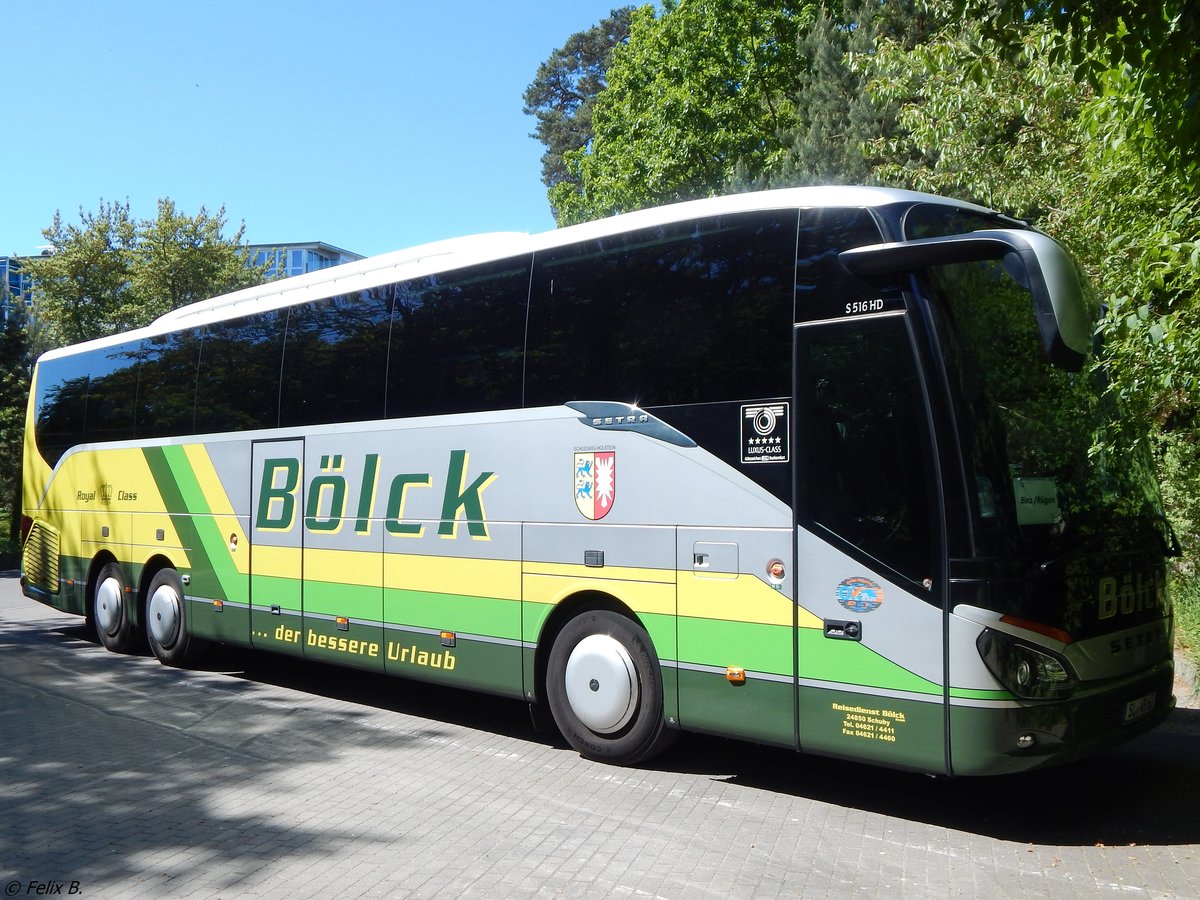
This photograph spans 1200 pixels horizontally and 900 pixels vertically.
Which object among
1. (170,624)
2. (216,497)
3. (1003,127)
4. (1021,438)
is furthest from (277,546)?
(1003,127)

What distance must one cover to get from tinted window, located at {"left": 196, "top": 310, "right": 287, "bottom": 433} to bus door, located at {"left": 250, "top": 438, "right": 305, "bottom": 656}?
1.38 ft

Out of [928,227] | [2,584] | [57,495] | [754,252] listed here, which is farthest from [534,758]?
[2,584]

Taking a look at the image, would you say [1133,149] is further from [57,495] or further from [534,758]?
[57,495]

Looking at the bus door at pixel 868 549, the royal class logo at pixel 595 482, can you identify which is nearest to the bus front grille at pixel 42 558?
the royal class logo at pixel 595 482

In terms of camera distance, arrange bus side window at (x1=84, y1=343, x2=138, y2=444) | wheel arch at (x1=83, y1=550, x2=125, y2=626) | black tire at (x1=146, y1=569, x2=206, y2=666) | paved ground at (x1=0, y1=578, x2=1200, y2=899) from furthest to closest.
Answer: wheel arch at (x1=83, y1=550, x2=125, y2=626), bus side window at (x1=84, y1=343, x2=138, y2=444), black tire at (x1=146, y1=569, x2=206, y2=666), paved ground at (x1=0, y1=578, x2=1200, y2=899)

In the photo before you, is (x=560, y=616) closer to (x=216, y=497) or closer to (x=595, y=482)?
(x=595, y=482)

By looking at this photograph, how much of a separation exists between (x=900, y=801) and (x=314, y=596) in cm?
550

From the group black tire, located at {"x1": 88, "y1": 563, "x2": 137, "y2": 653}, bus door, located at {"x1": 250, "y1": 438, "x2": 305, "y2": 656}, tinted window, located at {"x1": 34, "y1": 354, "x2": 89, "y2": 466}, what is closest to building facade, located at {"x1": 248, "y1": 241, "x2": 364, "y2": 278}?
tinted window, located at {"x1": 34, "y1": 354, "x2": 89, "y2": 466}

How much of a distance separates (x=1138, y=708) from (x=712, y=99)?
24859mm

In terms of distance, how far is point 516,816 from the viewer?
636 centimetres

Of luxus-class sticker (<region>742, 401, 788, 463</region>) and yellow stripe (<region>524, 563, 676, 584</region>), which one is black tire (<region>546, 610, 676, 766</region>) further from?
luxus-class sticker (<region>742, 401, 788, 463</region>)

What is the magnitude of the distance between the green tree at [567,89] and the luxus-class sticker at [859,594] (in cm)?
4462

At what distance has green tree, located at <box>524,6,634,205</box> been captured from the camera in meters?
A: 48.8

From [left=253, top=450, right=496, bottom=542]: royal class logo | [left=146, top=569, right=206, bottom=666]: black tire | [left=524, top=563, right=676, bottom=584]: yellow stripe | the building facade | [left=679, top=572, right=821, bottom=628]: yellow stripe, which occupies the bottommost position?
[left=146, top=569, right=206, bottom=666]: black tire
